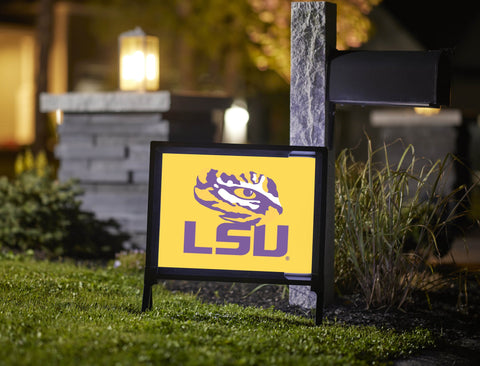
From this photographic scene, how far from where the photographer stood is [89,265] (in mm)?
9273

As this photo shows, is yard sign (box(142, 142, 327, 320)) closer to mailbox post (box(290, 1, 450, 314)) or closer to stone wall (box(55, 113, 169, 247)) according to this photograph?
mailbox post (box(290, 1, 450, 314))

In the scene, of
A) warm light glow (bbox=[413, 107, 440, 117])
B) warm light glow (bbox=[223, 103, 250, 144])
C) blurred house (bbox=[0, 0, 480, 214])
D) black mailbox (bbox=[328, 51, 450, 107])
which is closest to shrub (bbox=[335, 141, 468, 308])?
black mailbox (bbox=[328, 51, 450, 107])

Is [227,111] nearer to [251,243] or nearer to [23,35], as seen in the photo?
[251,243]

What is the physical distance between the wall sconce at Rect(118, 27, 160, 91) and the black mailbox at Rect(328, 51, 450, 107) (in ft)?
13.4

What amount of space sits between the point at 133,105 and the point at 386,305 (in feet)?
14.9

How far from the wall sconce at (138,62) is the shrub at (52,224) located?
1.56 meters

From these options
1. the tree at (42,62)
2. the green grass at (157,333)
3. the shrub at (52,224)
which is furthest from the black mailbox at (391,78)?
the tree at (42,62)

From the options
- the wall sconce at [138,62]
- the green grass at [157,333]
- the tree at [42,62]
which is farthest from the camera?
the tree at [42,62]

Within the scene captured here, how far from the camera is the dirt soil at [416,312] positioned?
19.5 ft

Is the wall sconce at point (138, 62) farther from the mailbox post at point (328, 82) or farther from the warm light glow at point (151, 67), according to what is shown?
the mailbox post at point (328, 82)

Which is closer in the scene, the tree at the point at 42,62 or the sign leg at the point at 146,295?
the sign leg at the point at 146,295

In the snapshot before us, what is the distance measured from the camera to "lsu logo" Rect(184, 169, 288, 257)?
634 cm

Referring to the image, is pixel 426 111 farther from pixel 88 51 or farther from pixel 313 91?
pixel 88 51

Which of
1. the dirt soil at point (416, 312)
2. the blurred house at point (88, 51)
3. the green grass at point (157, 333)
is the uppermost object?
the blurred house at point (88, 51)
